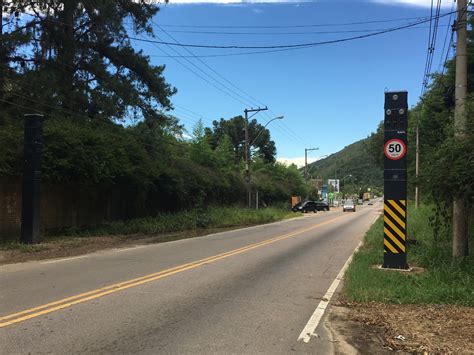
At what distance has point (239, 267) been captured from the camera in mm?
13297

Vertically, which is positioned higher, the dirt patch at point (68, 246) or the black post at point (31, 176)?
the black post at point (31, 176)

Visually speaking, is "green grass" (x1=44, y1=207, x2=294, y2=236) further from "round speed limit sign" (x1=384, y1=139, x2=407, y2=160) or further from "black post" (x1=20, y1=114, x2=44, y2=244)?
"round speed limit sign" (x1=384, y1=139, x2=407, y2=160)

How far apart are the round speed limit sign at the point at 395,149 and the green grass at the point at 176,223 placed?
14363mm

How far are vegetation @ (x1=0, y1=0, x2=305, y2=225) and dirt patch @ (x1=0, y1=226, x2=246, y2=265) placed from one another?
273cm

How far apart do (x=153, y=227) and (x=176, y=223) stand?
265 centimetres

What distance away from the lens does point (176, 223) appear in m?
28.2

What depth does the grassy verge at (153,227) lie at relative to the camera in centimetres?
1878

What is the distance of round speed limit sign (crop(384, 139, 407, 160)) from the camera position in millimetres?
13023

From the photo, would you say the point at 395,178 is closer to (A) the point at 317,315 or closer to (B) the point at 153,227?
(A) the point at 317,315

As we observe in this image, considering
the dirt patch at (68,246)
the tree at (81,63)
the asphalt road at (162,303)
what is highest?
the tree at (81,63)

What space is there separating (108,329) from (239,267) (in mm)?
6840

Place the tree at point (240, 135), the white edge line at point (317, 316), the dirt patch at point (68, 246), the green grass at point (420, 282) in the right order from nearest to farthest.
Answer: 1. the white edge line at point (317, 316)
2. the green grass at point (420, 282)
3. the dirt patch at point (68, 246)
4. the tree at point (240, 135)

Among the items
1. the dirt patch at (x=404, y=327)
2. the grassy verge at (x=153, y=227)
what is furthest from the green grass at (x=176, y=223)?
the dirt patch at (x=404, y=327)

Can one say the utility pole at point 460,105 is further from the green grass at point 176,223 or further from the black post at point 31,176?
the green grass at point 176,223
